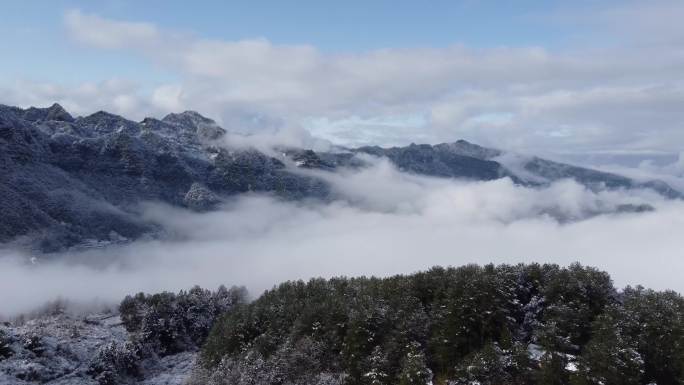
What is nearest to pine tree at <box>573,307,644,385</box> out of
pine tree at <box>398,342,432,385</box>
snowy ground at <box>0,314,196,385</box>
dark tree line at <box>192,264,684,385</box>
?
dark tree line at <box>192,264,684,385</box>

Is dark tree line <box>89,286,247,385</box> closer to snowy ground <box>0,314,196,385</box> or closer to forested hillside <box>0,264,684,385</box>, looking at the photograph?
forested hillside <box>0,264,684,385</box>

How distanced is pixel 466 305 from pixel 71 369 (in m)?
93.6

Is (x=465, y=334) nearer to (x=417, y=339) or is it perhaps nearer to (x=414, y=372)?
(x=417, y=339)

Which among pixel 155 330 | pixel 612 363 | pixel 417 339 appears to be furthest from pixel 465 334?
pixel 155 330

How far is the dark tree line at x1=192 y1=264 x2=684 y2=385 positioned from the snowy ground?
81.3 ft

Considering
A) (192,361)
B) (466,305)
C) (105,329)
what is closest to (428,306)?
(466,305)

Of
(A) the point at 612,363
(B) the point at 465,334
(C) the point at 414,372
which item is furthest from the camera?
(B) the point at 465,334

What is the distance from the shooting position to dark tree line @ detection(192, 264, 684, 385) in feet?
227

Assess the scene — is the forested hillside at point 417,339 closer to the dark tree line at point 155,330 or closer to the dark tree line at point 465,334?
the dark tree line at point 465,334

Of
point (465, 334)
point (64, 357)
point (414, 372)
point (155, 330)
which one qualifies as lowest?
point (64, 357)

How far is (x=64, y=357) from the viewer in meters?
125

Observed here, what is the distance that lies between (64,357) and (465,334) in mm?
96814

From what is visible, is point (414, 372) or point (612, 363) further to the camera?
point (414, 372)

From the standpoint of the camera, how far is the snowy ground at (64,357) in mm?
113625
